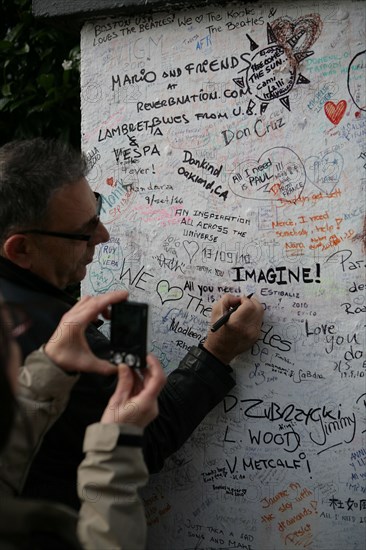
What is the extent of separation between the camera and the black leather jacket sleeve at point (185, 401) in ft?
8.68

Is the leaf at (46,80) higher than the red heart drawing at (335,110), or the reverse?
the leaf at (46,80)

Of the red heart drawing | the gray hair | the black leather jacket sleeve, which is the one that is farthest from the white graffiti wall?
the gray hair

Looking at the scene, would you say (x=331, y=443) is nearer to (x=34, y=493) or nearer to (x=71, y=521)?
(x=34, y=493)

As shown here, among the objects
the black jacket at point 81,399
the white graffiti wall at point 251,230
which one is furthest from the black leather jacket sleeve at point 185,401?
the white graffiti wall at point 251,230

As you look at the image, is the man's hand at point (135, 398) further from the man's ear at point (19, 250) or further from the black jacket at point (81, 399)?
the man's ear at point (19, 250)

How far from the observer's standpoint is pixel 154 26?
2938 millimetres

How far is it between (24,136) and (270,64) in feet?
6.14

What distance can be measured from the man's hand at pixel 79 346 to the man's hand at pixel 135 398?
96 mm

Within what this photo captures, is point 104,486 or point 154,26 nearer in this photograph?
point 104,486

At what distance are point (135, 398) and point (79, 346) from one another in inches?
10.9

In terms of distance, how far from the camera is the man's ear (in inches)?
103

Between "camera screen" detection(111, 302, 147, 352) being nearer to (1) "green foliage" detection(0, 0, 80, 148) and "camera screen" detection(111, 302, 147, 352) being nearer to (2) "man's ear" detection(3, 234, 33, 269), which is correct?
(2) "man's ear" detection(3, 234, 33, 269)

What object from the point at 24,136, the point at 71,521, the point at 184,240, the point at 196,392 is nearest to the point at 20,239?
the point at 184,240

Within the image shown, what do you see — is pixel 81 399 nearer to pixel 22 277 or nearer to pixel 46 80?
pixel 22 277
